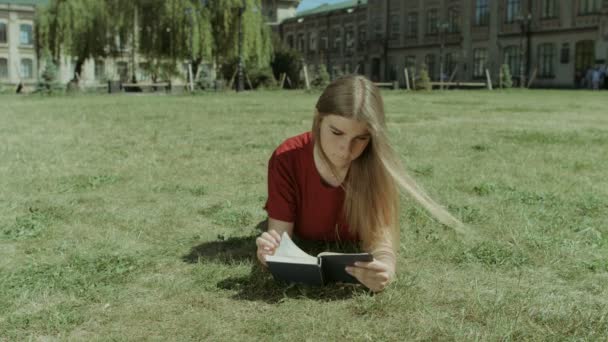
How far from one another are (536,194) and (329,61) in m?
54.7

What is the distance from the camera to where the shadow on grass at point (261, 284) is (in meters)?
2.78

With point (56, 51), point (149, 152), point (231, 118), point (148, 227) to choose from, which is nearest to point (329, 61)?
point (56, 51)

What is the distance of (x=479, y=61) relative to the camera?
4250 cm

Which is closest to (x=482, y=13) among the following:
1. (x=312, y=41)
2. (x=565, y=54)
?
(x=565, y=54)

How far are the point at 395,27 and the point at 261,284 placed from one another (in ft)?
161

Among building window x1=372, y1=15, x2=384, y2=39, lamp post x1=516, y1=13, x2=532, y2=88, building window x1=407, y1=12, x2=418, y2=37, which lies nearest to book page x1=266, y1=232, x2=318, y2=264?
lamp post x1=516, y1=13, x2=532, y2=88

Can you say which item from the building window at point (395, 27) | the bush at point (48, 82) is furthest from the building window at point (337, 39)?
the bush at point (48, 82)

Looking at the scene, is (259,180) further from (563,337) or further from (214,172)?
(563,337)

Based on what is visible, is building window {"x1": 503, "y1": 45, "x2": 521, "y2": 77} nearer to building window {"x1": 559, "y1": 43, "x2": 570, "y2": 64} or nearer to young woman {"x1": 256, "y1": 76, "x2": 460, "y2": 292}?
building window {"x1": 559, "y1": 43, "x2": 570, "y2": 64}

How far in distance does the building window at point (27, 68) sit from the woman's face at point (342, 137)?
209 ft

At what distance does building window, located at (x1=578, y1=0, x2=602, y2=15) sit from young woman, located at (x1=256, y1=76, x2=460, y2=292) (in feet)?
122

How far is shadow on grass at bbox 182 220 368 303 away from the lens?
278 centimetres

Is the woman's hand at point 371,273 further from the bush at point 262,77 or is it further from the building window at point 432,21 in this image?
the building window at point 432,21

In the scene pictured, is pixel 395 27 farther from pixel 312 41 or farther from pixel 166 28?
pixel 166 28
